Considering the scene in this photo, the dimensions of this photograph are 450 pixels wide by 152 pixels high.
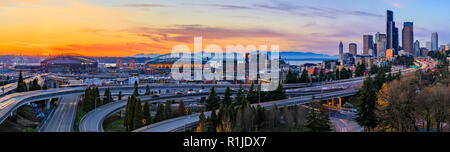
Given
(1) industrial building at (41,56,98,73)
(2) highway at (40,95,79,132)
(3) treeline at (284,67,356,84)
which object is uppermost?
(1) industrial building at (41,56,98,73)

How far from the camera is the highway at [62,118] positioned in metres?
16.2

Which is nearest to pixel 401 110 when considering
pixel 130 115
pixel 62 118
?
pixel 130 115

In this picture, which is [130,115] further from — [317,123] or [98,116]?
[317,123]

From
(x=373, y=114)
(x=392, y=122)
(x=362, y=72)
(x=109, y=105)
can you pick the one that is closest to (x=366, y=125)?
(x=373, y=114)

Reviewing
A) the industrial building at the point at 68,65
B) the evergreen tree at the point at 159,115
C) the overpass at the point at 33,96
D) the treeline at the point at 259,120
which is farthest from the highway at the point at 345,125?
the industrial building at the point at 68,65

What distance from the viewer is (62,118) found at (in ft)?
62.8

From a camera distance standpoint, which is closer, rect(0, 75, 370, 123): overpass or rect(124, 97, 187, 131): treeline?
rect(124, 97, 187, 131): treeline

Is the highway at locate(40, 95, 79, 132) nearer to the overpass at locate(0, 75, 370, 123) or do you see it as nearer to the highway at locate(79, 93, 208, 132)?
the highway at locate(79, 93, 208, 132)

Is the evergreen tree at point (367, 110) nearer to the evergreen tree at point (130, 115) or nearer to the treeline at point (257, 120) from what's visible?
the treeline at point (257, 120)

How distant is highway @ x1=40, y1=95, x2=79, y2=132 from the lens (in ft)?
53.3

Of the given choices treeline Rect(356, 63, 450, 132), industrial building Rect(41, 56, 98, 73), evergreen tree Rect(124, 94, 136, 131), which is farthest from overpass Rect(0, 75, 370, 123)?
industrial building Rect(41, 56, 98, 73)

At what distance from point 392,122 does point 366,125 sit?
141 cm
